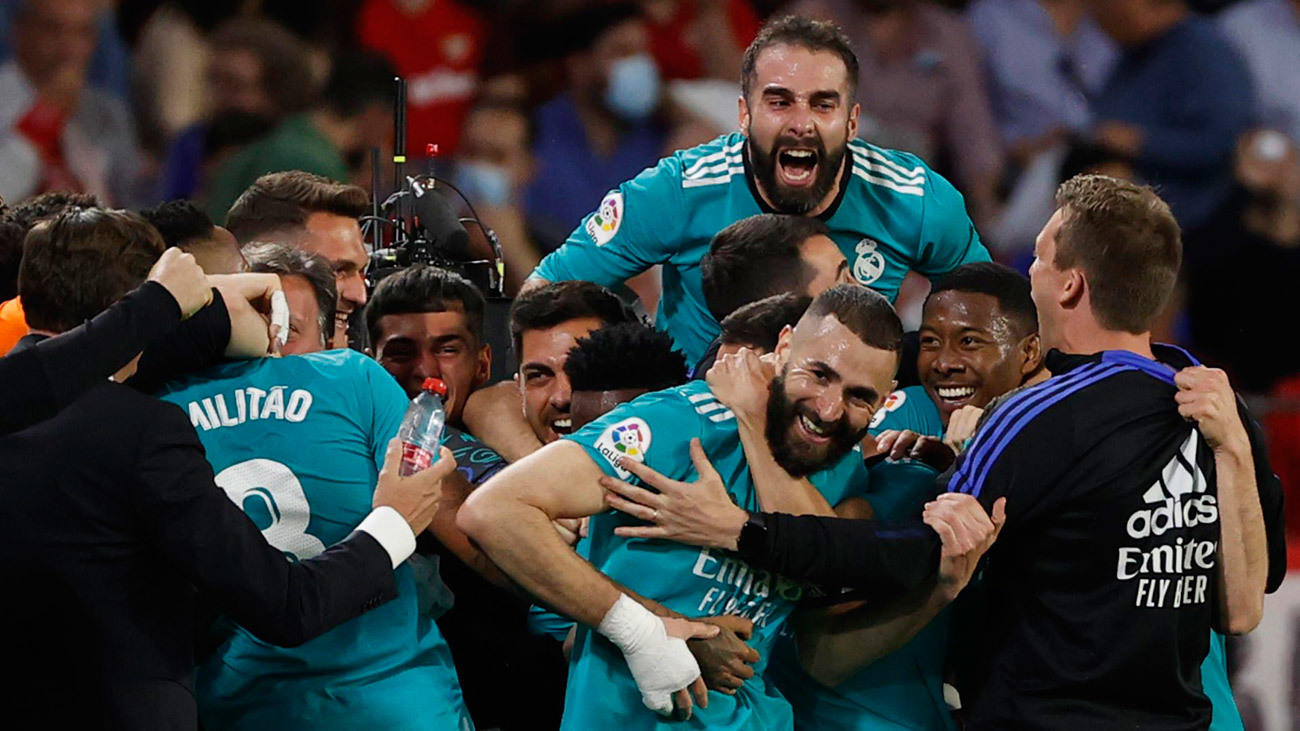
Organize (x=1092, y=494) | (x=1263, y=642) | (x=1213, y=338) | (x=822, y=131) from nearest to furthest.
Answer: (x=1092, y=494)
(x=822, y=131)
(x=1263, y=642)
(x=1213, y=338)

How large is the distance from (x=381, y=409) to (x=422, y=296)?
1059mm

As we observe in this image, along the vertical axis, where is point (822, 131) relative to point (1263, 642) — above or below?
above

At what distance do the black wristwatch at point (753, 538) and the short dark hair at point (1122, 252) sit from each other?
2.59 ft

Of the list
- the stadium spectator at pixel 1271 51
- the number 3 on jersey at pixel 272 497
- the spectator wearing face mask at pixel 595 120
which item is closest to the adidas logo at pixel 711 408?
the number 3 on jersey at pixel 272 497

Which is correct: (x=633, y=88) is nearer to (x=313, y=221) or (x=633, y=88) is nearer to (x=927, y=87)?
(x=927, y=87)

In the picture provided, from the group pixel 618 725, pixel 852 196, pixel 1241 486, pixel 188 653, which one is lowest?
pixel 618 725

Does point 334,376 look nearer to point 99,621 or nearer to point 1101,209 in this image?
point 99,621

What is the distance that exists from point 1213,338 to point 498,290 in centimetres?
452

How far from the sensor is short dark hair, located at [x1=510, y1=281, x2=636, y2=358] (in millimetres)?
3855

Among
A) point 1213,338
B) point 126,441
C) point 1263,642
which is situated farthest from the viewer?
point 1213,338

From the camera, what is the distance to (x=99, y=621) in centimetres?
236

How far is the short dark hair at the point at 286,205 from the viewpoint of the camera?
171 inches

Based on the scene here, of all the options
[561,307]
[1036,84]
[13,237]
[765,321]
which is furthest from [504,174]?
[765,321]

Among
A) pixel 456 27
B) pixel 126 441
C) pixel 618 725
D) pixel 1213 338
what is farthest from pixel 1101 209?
pixel 456 27
